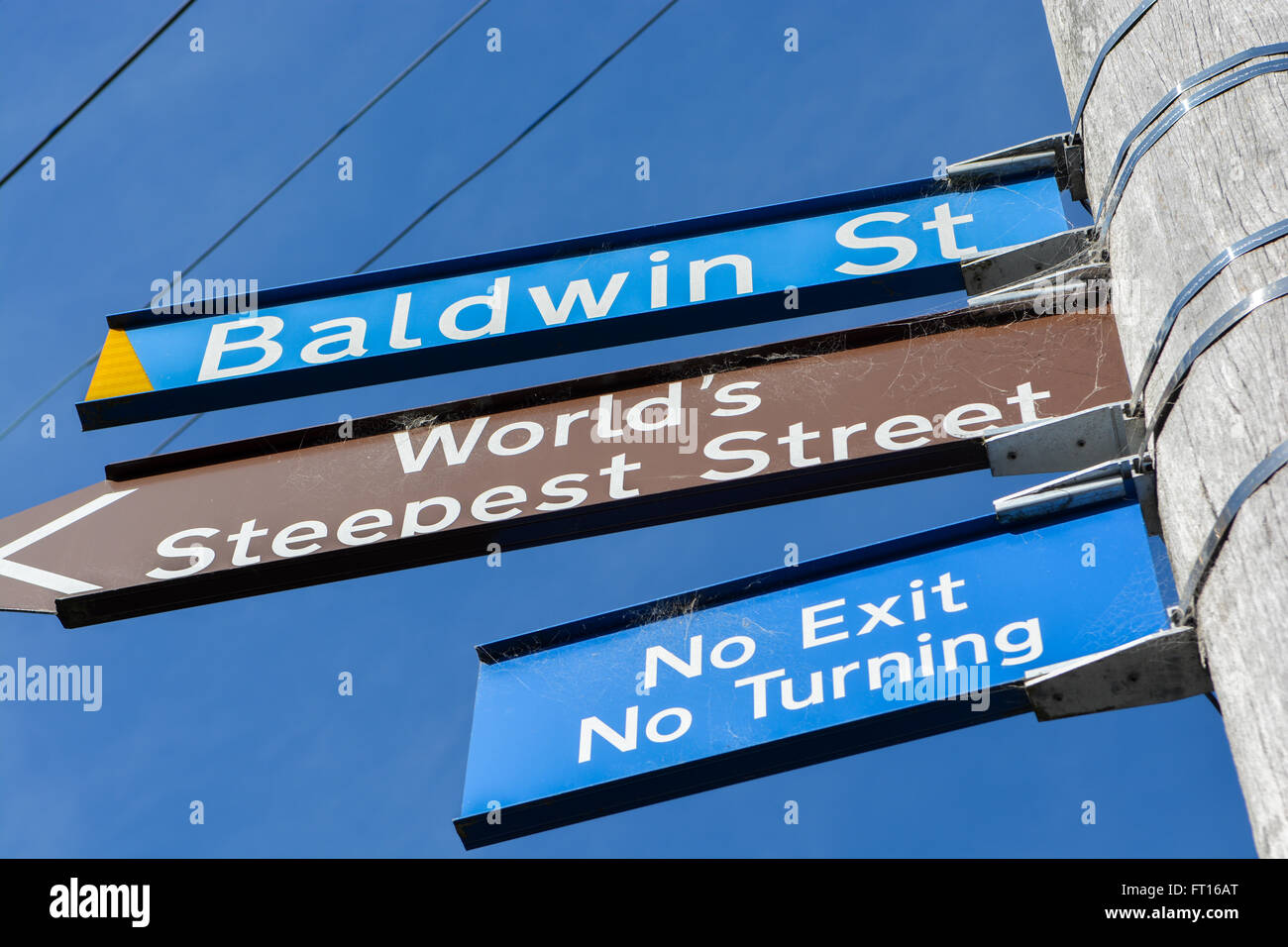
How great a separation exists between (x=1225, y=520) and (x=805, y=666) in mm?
936

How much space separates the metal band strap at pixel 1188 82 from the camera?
2.22 m

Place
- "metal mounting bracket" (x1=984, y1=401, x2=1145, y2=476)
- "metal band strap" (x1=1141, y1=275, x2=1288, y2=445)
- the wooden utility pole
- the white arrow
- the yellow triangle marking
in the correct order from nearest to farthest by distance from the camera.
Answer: the wooden utility pole → "metal band strap" (x1=1141, y1=275, x2=1288, y2=445) → "metal mounting bracket" (x1=984, y1=401, x2=1145, y2=476) → the white arrow → the yellow triangle marking

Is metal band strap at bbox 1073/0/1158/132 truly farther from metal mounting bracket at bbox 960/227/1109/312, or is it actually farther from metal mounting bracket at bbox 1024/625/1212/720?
metal mounting bracket at bbox 1024/625/1212/720

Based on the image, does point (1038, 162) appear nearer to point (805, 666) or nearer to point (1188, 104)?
point (1188, 104)

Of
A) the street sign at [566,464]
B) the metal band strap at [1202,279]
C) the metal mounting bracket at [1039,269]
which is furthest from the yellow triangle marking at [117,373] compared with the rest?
the metal band strap at [1202,279]

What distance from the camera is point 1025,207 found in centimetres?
298

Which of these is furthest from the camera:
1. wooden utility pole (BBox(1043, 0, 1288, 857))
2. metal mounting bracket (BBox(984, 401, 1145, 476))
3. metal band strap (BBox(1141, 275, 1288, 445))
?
metal mounting bracket (BBox(984, 401, 1145, 476))

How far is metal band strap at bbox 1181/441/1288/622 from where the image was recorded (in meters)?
1.77

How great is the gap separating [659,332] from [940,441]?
779 millimetres

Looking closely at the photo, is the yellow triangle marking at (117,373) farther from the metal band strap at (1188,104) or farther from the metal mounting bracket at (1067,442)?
the metal band strap at (1188,104)

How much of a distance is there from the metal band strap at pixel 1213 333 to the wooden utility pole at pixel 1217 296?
0.01 m

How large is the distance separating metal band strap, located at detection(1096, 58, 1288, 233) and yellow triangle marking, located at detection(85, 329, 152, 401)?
2266 millimetres

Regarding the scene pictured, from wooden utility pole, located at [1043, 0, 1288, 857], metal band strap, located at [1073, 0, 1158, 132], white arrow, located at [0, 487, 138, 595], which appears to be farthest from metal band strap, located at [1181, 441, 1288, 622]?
white arrow, located at [0, 487, 138, 595]

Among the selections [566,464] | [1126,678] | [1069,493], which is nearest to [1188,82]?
[1069,493]
